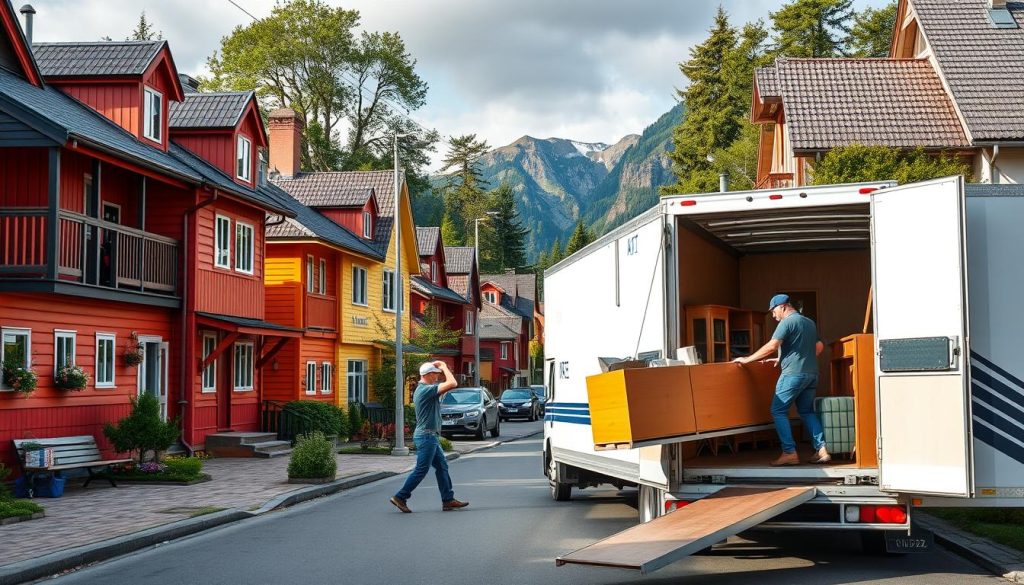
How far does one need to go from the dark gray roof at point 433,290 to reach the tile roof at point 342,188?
9896 millimetres

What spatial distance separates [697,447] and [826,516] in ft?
6.57

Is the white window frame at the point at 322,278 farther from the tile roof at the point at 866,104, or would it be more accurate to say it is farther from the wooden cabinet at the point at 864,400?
the wooden cabinet at the point at 864,400

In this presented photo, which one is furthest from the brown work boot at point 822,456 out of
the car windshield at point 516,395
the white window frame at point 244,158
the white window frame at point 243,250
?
the car windshield at point 516,395

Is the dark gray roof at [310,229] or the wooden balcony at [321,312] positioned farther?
the wooden balcony at [321,312]

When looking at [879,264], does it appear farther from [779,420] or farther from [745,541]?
[745,541]

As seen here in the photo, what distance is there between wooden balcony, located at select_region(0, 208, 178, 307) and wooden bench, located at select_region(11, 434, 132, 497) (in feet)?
8.35

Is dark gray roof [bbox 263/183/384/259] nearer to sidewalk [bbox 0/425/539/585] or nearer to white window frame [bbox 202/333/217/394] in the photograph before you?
white window frame [bbox 202/333/217/394]

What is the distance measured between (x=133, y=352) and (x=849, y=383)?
49.0 ft

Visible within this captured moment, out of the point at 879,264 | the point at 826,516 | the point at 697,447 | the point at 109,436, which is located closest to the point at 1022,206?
the point at 879,264

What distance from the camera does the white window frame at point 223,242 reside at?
25672mm

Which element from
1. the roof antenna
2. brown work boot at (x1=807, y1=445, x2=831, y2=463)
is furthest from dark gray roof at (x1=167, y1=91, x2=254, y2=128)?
brown work boot at (x1=807, y1=445, x2=831, y2=463)

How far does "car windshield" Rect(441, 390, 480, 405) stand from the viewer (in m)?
35.2

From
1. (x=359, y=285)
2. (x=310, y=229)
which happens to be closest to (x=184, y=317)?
(x=310, y=229)

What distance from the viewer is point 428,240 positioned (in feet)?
188
